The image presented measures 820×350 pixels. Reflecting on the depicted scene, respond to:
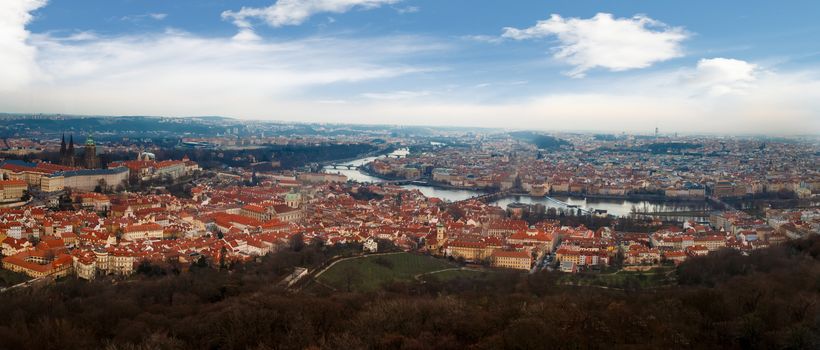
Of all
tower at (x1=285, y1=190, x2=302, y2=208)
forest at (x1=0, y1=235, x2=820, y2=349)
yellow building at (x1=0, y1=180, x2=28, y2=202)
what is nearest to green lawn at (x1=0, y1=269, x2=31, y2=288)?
forest at (x1=0, y1=235, x2=820, y2=349)

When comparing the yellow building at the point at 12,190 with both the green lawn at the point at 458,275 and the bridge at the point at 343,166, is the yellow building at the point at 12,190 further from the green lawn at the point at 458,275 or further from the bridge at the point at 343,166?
the bridge at the point at 343,166

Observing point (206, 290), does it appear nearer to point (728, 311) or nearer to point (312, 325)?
point (312, 325)

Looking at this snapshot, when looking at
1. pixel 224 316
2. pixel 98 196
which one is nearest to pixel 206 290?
pixel 224 316

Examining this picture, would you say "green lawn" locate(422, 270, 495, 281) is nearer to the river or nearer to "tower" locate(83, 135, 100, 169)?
the river

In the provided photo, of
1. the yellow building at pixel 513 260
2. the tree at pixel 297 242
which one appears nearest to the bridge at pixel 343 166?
the tree at pixel 297 242

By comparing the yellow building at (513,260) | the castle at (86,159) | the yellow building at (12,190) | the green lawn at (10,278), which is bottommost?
the yellow building at (513,260)

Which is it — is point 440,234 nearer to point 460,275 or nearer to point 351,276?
point 460,275

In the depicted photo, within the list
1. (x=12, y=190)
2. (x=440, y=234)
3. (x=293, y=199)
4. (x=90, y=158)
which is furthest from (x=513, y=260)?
(x=90, y=158)
